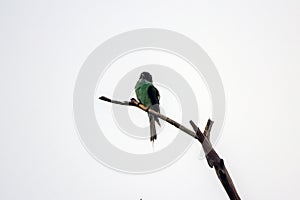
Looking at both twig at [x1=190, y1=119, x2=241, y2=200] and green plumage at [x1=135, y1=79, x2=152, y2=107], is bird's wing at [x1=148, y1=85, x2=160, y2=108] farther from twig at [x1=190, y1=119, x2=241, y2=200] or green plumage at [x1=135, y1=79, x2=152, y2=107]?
twig at [x1=190, y1=119, x2=241, y2=200]

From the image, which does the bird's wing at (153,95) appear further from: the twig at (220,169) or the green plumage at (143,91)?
the twig at (220,169)

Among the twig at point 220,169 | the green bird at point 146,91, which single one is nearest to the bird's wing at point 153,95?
the green bird at point 146,91

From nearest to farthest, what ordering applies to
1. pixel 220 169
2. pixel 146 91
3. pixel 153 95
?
pixel 220 169 < pixel 153 95 < pixel 146 91

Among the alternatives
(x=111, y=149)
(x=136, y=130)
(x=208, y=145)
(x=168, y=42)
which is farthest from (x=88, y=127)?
(x=208, y=145)

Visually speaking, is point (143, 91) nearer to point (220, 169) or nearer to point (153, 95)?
point (153, 95)

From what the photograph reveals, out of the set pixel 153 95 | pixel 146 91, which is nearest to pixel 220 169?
pixel 153 95

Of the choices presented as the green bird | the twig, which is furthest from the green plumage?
the twig

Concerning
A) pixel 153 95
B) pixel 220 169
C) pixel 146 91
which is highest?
pixel 146 91

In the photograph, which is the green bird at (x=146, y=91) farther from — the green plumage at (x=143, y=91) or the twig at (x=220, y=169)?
the twig at (x=220, y=169)

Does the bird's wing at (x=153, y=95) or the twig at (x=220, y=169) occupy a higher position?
the bird's wing at (x=153, y=95)

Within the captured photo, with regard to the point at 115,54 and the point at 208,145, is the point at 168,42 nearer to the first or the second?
the point at 115,54

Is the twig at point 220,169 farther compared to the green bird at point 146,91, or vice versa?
the green bird at point 146,91

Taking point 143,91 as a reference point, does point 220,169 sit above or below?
below

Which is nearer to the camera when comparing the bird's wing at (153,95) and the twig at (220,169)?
the twig at (220,169)
